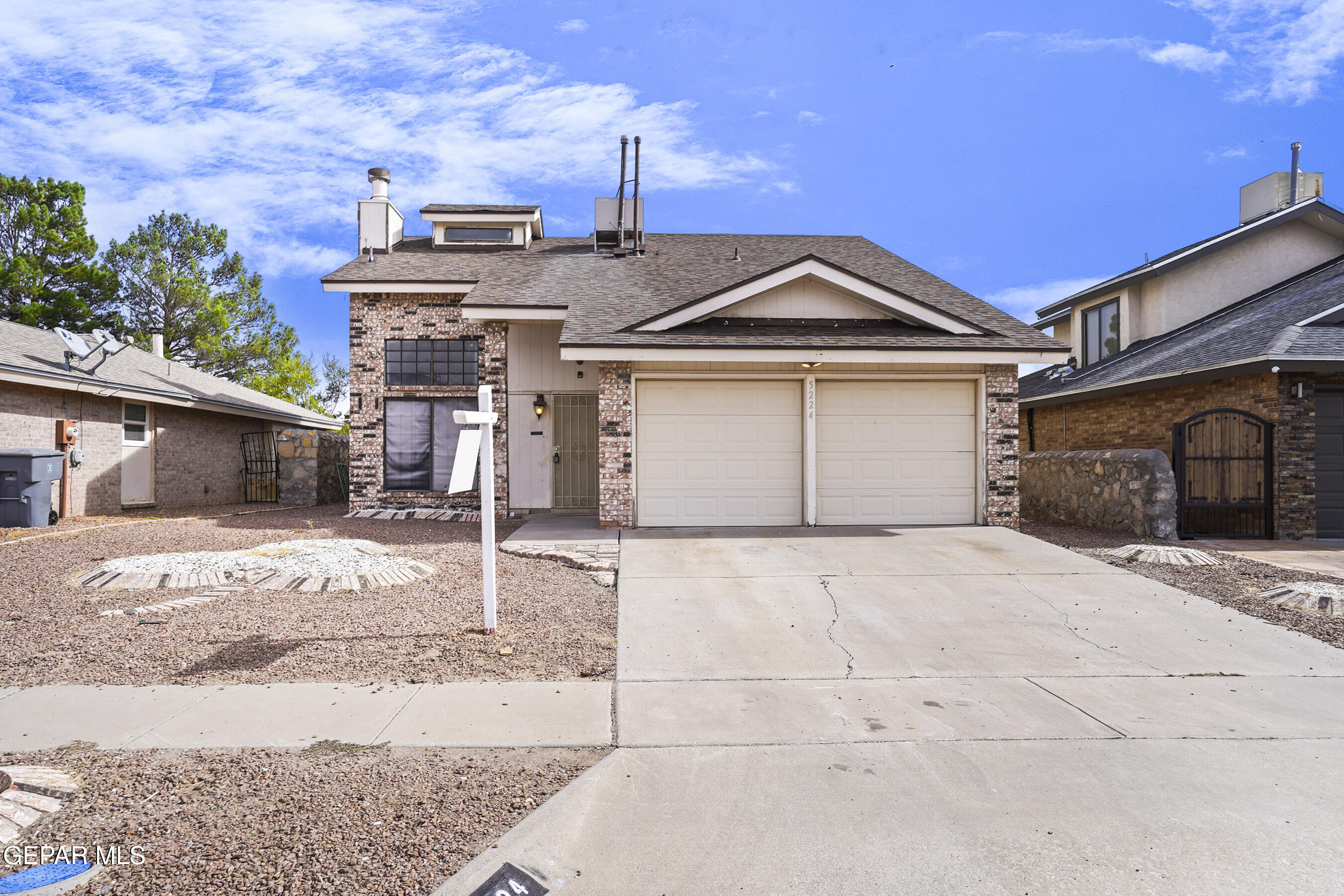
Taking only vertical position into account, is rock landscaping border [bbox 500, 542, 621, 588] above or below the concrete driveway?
above

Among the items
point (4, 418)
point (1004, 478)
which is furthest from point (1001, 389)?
point (4, 418)

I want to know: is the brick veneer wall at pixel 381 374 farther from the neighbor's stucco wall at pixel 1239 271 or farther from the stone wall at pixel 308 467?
the neighbor's stucco wall at pixel 1239 271

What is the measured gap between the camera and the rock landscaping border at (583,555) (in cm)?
839

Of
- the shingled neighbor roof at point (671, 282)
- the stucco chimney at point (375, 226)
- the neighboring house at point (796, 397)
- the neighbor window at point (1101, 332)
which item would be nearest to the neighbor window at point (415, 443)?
the neighboring house at point (796, 397)

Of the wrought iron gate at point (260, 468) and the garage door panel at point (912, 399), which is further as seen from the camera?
the wrought iron gate at point (260, 468)

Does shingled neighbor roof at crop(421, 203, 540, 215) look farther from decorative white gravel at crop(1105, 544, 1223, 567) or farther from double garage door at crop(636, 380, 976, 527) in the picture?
decorative white gravel at crop(1105, 544, 1223, 567)

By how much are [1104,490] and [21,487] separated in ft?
58.9

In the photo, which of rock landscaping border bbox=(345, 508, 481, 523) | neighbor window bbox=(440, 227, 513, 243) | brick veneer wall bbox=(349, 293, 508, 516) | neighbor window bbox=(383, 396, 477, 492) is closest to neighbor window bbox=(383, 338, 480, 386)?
brick veneer wall bbox=(349, 293, 508, 516)

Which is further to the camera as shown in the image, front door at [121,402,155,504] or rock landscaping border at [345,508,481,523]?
front door at [121,402,155,504]

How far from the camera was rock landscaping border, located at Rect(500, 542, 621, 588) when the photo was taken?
839cm

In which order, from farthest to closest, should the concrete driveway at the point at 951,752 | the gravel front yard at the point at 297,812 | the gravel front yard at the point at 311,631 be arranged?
the gravel front yard at the point at 311,631 < the concrete driveway at the point at 951,752 < the gravel front yard at the point at 297,812

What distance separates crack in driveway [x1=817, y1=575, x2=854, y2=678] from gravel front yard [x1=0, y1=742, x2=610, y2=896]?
2.25 metres

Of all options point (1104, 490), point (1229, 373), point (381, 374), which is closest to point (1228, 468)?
point (1229, 373)

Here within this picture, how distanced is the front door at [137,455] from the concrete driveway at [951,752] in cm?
1418
